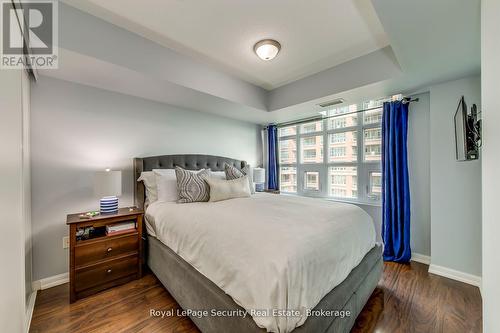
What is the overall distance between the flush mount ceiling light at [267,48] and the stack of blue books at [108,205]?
90.5 inches

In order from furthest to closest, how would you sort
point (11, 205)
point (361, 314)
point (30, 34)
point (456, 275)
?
1. point (456, 275)
2. point (361, 314)
3. point (30, 34)
4. point (11, 205)

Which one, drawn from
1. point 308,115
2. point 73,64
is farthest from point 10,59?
point 308,115

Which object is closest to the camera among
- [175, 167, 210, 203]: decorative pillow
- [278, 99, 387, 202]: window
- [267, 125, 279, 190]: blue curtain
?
[175, 167, 210, 203]: decorative pillow

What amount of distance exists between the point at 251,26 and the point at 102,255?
8.76ft

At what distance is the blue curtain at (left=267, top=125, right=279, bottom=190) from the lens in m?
4.41

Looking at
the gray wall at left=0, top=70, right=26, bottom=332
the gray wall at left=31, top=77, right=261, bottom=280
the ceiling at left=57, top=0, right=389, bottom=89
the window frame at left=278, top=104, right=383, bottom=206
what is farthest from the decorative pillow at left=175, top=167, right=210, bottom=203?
the window frame at left=278, top=104, right=383, bottom=206

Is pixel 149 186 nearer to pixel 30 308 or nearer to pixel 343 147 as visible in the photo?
pixel 30 308

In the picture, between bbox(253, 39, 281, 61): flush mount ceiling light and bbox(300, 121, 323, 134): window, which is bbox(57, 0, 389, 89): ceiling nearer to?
bbox(253, 39, 281, 61): flush mount ceiling light

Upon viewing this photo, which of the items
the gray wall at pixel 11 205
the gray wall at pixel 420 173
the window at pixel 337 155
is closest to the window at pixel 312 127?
the window at pixel 337 155

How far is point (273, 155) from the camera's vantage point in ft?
14.6

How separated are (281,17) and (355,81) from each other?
1.22 m

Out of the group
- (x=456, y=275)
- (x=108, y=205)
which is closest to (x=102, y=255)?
(x=108, y=205)

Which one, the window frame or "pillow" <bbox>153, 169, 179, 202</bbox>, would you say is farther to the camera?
the window frame

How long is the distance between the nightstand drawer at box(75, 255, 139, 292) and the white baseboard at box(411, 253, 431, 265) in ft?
11.6
